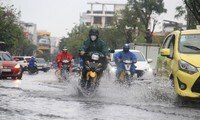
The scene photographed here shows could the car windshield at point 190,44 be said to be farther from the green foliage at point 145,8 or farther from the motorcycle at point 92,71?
the green foliage at point 145,8

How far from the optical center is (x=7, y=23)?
48.4 meters

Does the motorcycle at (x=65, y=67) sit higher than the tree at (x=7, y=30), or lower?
lower

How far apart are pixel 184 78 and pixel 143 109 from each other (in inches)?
52.8

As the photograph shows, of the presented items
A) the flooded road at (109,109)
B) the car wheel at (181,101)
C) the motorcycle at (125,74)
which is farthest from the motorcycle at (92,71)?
the motorcycle at (125,74)

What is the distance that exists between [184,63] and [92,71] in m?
2.98

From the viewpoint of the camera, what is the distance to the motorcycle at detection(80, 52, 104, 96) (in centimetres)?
1265

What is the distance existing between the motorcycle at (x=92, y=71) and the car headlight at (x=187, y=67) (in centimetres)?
280

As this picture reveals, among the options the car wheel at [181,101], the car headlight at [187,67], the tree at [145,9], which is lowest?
the car wheel at [181,101]

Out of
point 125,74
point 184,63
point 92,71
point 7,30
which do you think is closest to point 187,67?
point 184,63

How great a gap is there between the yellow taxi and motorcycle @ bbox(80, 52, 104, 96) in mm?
1541

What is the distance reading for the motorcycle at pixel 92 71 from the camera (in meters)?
12.6

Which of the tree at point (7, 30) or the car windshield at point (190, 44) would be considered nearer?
the car windshield at point (190, 44)

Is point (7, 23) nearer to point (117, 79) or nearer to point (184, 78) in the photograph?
point (117, 79)

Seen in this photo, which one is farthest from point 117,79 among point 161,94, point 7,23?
point 7,23
